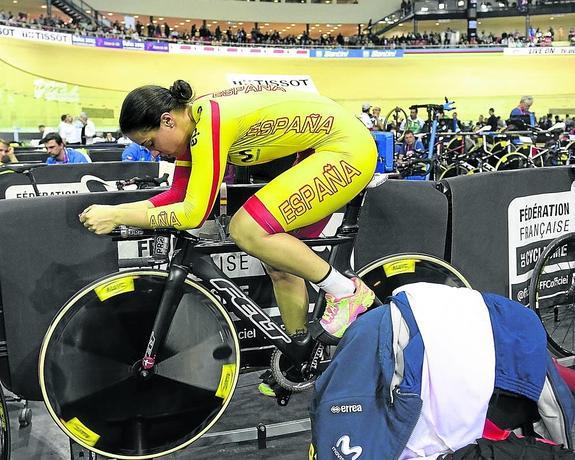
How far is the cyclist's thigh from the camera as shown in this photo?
7.62ft

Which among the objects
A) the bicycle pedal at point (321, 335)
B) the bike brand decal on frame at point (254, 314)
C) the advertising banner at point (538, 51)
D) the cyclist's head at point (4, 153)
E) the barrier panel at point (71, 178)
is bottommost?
the bicycle pedal at point (321, 335)

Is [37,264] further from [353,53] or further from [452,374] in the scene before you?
[353,53]

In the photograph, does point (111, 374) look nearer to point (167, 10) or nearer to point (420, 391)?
point (420, 391)

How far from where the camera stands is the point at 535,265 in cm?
351

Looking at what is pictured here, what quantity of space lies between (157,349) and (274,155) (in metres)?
0.87

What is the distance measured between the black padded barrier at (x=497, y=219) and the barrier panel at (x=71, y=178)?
318 cm

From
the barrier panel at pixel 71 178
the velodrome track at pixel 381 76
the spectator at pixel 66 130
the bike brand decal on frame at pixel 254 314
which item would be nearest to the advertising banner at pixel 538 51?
the velodrome track at pixel 381 76

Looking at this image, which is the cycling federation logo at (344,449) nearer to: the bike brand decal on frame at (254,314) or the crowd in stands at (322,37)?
the bike brand decal on frame at (254,314)

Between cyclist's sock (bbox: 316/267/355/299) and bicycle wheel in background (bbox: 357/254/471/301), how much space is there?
1.21 ft

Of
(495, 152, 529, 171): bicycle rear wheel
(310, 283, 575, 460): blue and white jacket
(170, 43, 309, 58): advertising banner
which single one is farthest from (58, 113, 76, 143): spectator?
(310, 283, 575, 460): blue and white jacket

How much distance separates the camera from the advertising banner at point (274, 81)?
252 cm

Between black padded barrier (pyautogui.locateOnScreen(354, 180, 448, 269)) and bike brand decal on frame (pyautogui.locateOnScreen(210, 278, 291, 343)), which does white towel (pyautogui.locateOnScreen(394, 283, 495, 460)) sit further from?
black padded barrier (pyautogui.locateOnScreen(354, 180, 448, 269))

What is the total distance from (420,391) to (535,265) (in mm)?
2517

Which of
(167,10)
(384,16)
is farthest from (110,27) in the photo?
(384,16)
